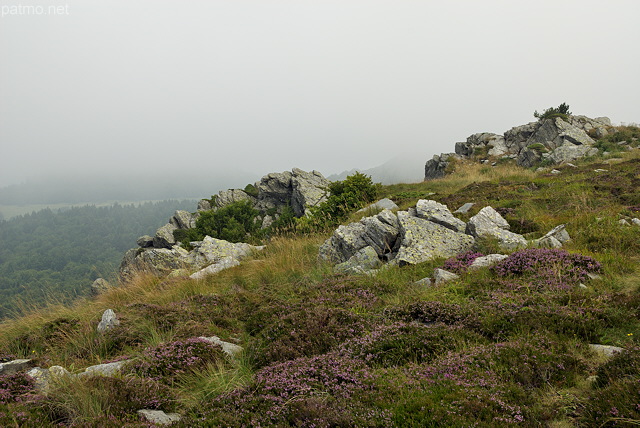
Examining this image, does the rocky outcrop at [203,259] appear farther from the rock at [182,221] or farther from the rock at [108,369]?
the rock at [182,221]

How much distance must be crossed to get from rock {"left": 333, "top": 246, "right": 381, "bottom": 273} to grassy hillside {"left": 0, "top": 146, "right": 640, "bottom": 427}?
0.85 m

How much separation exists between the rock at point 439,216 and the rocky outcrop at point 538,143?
24545 millimetres

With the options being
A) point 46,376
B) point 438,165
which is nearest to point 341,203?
point 46,376

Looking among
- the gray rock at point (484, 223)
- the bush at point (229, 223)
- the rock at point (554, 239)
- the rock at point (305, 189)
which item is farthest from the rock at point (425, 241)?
the rock at point (305, 189)

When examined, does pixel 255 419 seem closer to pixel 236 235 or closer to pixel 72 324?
pixel 72 324

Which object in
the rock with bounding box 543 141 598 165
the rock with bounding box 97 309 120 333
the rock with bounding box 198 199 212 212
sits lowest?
the rock with bounding box 198 199 212 212

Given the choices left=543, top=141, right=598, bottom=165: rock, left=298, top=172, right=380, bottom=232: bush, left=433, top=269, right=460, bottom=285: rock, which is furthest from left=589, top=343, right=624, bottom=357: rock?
left=543, top=141, right=598, bottom=165: rock

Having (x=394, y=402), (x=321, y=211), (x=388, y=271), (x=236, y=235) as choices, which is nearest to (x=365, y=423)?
(x=394, y=402)

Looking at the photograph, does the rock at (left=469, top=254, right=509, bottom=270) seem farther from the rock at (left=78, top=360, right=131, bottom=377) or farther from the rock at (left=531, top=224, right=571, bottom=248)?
the rock at (left=78, top=360, right=131, bottom=377)

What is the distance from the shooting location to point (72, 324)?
8.13 metres

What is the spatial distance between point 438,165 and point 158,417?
46704mm

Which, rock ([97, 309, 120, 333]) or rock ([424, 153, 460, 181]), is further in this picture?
rock ([424, 153, 460, 181])

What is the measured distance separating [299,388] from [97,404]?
2535 mm

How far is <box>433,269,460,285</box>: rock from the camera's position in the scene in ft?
27.0
